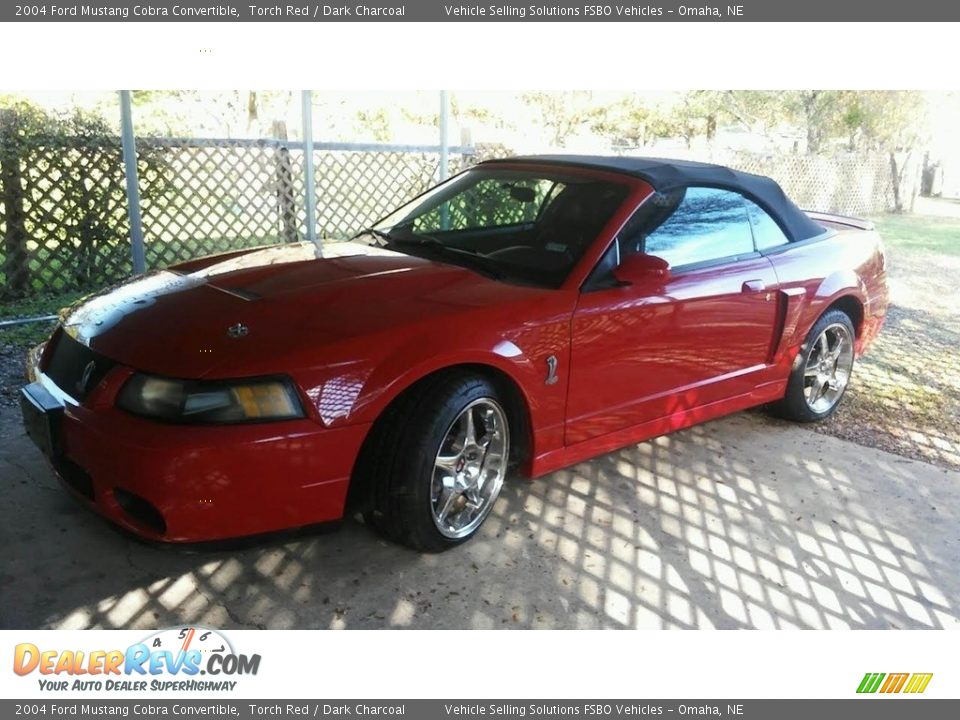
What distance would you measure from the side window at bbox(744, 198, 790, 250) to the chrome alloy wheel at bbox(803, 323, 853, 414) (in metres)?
0.67

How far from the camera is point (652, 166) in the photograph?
3.68 metres

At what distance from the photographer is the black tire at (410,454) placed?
8.68 feet

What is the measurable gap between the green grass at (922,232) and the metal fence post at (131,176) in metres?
10.4

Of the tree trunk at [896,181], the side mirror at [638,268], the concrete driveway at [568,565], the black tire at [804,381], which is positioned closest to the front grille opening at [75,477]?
the concrete driveway at [568,565]

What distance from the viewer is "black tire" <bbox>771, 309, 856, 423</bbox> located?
427 centimetres

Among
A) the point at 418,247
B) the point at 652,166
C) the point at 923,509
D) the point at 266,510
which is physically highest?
the point at 652,166

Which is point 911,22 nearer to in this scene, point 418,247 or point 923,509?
point 923,509

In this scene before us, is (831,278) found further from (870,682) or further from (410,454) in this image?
(410,454)

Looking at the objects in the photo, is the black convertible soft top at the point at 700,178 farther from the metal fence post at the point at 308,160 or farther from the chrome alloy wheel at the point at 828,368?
the metal fence post at the point at 308,160

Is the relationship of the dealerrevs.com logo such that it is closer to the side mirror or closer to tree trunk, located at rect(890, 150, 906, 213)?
the side mirror

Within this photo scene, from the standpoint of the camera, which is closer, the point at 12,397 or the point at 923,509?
the point at 923,509

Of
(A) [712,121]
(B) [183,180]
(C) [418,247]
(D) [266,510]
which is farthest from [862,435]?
(A) [712,121]

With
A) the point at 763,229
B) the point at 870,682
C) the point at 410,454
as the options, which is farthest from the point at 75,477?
the point at 763,229

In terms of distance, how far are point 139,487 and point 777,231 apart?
3327 millimetres
